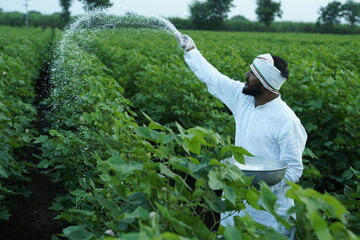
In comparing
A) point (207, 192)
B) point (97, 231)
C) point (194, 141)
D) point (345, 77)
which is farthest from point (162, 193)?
point (345, 77)

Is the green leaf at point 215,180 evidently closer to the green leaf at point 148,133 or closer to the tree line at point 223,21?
the green leaf at point 148,133

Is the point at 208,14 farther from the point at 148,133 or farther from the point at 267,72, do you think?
the point at 148,133

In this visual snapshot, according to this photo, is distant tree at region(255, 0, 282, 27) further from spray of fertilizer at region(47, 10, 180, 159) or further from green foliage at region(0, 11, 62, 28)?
spray of fertilizer at region(47, 10, 180, 159)

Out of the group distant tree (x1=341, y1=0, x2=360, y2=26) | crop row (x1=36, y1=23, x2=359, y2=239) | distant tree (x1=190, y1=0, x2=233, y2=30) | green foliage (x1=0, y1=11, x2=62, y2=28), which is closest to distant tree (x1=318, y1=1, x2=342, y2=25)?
distant tree (x1=341, y1=0, x2=360, y2=26)

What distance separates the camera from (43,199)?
4.82 meters

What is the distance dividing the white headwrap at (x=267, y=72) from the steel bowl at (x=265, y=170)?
509mm

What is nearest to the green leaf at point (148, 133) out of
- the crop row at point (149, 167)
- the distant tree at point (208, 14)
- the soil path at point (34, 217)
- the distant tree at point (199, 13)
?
the crop row at point (149, 167)

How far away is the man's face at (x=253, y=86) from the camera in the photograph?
8.90 ft

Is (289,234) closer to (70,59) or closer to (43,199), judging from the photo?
(43,199)

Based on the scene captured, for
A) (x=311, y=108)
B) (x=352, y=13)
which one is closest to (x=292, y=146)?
(x=311, y=108)

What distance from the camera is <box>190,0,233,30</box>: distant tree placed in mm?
67188

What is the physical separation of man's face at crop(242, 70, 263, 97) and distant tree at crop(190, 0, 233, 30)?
212 feet

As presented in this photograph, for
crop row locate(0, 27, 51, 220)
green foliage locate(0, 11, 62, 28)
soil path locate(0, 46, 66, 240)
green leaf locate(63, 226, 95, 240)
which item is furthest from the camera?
green foliage locate(0, 11, 62, 28)

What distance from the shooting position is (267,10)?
3095 inches
